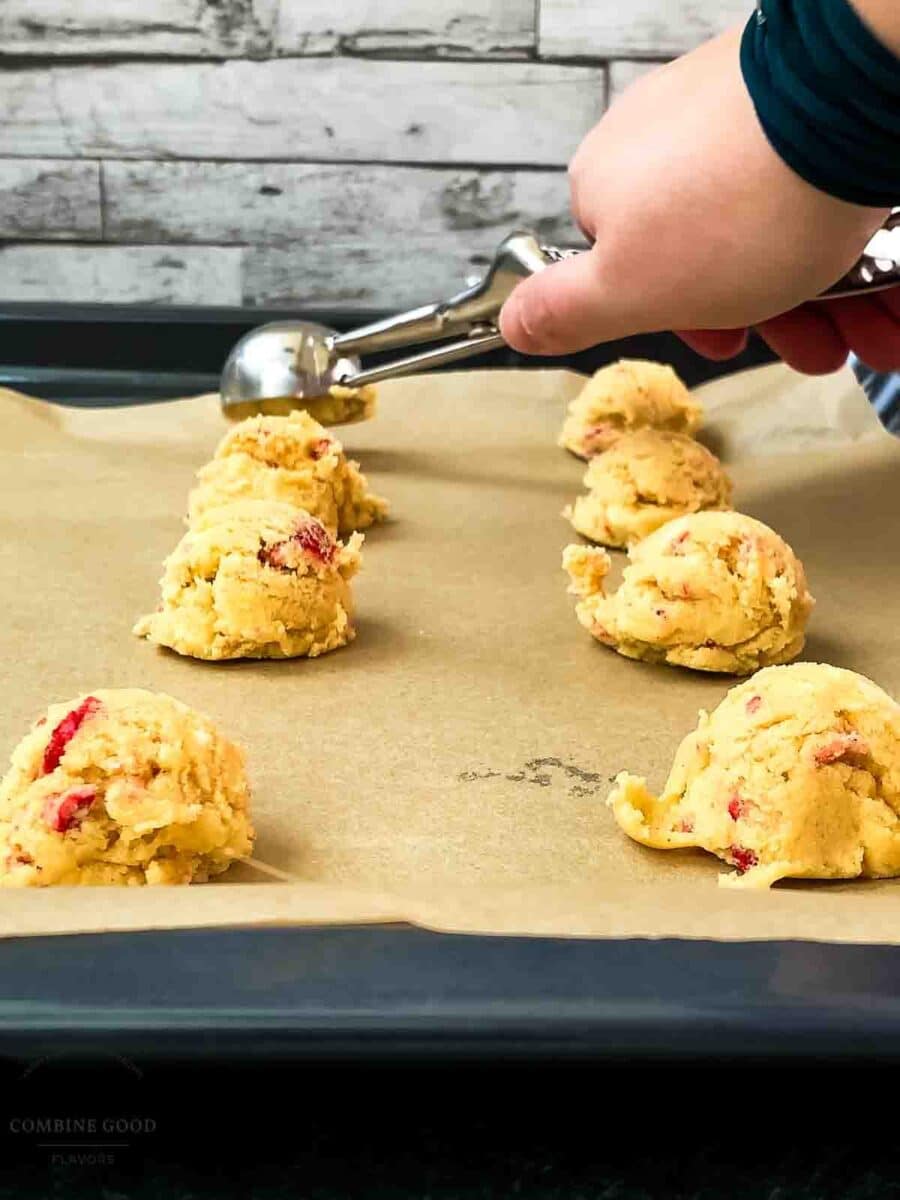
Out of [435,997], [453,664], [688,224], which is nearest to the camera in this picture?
[435,997]

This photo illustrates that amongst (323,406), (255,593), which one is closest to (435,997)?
(255,593)

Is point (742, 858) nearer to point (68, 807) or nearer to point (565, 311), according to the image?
point (68, 807)

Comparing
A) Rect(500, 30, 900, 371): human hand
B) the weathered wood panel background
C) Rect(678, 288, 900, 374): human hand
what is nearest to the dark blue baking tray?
Rect(500, 30, 900, 371): human hand

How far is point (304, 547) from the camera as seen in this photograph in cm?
122

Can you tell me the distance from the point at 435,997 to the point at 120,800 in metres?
0.29

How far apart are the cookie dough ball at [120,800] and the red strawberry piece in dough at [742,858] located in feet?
0.94

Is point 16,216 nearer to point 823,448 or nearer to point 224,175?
point 224,175

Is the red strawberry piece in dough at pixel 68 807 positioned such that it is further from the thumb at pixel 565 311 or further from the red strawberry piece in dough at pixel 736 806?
the thumb at pixel 565 311

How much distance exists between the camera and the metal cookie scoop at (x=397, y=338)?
132 centimetres

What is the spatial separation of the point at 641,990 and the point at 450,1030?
81 mm

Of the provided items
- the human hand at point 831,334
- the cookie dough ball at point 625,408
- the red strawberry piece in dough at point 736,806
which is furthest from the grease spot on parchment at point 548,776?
the cookie dough ball at point 625,408

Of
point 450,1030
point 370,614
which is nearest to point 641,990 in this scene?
point 450,1030

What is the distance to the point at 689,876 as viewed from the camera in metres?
0.89

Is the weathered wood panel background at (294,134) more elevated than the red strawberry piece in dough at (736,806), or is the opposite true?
the weathered wood panel background at (294,134)
